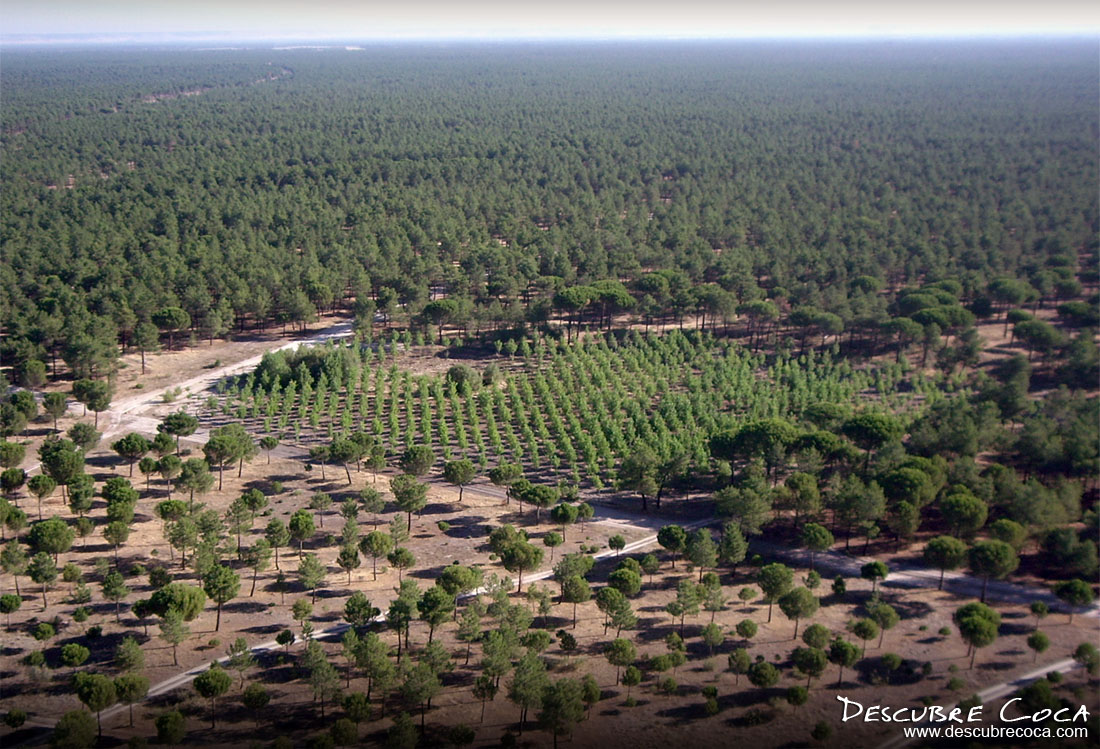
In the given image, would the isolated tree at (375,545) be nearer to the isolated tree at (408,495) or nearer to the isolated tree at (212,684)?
the isolated tree at (408,495)

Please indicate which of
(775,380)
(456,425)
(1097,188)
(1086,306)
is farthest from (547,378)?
(1097,188)

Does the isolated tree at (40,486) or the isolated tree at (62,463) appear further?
the isolated tree at (62,463)

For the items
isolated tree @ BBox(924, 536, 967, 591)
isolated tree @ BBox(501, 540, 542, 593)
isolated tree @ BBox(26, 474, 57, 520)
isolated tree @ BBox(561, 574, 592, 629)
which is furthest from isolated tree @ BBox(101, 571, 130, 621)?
isolated tree @ BBox(924, 536, 967, 591)

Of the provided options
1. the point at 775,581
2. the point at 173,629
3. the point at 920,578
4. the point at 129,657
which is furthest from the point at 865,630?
the point at 129,657

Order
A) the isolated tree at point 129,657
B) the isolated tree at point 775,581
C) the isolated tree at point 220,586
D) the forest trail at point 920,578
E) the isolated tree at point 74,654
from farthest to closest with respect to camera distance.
Result: the forest trail at point 920,578
the isolated tree at point 775,581
the isolated tree at point 220,586
the isolated tree at point 74,654
the isolated tree at point 129,657

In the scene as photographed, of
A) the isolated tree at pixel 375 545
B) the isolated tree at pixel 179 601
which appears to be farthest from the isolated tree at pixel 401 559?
Answer: the isolated tree at pixel 179 601

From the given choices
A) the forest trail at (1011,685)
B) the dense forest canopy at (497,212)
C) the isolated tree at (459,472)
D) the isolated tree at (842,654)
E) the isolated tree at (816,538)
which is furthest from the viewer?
the dense forest canopy at (497,212)

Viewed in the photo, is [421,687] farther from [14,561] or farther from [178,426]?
[178,426]

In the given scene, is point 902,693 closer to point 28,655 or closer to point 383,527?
point 383,527
